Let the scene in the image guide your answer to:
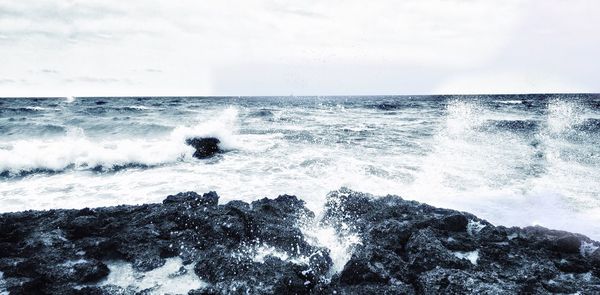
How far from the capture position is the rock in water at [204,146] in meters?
11.3

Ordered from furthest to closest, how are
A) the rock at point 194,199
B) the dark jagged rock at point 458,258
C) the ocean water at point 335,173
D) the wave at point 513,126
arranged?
the wave at point 513,126
the ocean water at point 335,173
the rock at point 194,199
the dark jagged rock at point 458,258

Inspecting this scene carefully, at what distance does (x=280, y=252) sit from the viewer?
4.01 metres

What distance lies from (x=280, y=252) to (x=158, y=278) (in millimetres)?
1348

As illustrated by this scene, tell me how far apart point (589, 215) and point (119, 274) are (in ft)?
23.9

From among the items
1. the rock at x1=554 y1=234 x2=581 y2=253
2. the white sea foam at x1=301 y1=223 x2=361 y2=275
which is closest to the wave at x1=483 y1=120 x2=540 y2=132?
the rock at x1=554 y1=234 x2=581 y2=253

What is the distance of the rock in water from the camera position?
444 inches

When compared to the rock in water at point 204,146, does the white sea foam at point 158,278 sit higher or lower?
lower

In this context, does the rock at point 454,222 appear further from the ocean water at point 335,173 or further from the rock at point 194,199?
the rock at point 194,199

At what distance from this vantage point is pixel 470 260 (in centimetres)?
379

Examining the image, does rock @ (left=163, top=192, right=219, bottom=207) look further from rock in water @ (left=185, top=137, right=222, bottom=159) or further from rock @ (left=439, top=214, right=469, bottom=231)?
rock in water @ (left=185, top=137, right=222, bottom=159)

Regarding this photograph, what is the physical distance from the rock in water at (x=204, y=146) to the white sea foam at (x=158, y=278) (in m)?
7.47

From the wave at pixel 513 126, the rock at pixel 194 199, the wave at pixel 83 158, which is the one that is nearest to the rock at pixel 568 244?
the rock at pixel 194 199

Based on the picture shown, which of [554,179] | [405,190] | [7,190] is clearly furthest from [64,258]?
[554,179]

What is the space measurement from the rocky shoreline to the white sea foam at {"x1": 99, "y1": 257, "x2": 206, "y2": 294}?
0.02 m
